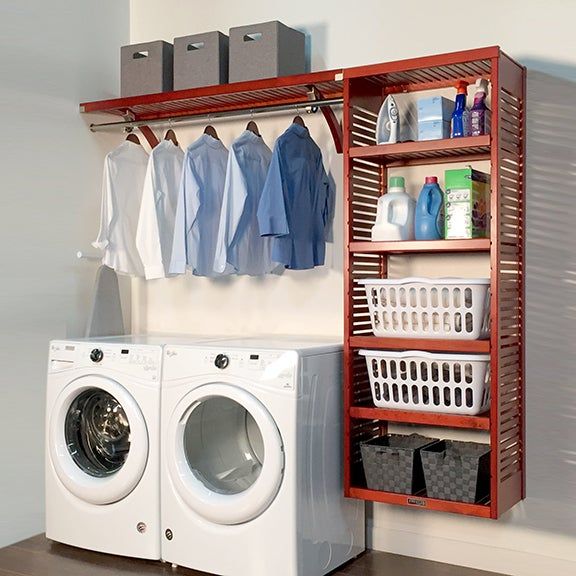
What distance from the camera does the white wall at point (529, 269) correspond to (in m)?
3.07

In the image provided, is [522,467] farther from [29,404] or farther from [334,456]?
[29,404]

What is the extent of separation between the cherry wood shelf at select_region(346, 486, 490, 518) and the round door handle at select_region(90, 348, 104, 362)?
3.54ft

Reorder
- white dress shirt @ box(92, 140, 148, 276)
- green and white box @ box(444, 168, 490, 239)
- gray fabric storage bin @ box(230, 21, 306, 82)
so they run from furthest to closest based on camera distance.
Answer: white dress shirt @ box(92, 140, 148, 276)
gray fabric storage bin @ box(230, 21, 306, 82)
green and white box @ box(444, 168, 490, 239)

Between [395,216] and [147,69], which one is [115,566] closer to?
[395,216]

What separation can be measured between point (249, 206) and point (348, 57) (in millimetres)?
740

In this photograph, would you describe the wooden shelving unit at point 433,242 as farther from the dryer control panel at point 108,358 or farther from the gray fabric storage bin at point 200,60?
the dryer control panel at point 108,358

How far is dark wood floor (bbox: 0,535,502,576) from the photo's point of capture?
317 centimetres

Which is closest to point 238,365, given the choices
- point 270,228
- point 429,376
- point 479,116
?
point 270,228

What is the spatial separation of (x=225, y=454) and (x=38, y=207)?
1.34 metres

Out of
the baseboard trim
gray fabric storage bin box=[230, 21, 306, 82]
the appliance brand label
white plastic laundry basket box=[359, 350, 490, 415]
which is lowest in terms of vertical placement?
the baseboard trim

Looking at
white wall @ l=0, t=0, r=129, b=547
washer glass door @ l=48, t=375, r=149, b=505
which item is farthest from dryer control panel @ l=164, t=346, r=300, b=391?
white wall @ l=0, t=0, r=129, b=547

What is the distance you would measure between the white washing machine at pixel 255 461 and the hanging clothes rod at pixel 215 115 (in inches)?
37.3

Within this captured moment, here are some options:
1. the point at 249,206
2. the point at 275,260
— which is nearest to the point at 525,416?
the point at 275,260

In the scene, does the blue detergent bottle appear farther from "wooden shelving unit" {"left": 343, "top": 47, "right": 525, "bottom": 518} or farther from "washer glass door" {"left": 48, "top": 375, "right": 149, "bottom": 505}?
"washer glass door" {"left": 48, "top": 375, "right": 149, "bottom": 505}
